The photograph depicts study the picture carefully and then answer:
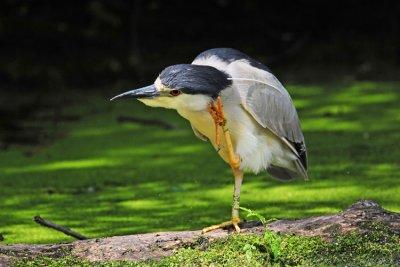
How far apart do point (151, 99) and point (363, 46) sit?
4933 mm

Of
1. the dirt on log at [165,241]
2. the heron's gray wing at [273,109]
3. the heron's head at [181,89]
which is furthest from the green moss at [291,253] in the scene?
the heron's gray wing at [273,109]

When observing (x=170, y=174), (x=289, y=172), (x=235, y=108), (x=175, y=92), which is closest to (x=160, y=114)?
(x=170, y=174)

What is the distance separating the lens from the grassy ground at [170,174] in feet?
14.0

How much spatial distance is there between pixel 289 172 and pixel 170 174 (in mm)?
1268

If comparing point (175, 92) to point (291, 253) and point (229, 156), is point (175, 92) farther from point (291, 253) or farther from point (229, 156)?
point (291, 253)

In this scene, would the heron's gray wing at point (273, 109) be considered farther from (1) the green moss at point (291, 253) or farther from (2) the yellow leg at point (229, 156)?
(1) the green moss at point (291, 253)

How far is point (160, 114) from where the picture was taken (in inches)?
257

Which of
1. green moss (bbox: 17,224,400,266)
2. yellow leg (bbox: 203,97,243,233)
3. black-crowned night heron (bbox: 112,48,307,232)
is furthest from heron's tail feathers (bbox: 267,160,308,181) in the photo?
green moss (bbox: 17,224,400,266)

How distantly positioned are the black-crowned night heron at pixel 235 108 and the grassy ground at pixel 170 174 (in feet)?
1.91

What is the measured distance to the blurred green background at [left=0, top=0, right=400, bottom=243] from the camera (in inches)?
175

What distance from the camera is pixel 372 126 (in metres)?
5.81

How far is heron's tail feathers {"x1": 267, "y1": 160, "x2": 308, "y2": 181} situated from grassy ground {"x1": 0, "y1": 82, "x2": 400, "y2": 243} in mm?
289

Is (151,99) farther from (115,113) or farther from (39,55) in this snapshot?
(39,55)

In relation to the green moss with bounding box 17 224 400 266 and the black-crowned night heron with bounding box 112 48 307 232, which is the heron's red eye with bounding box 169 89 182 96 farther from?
the green moss with bounding box 17 224 400 266
